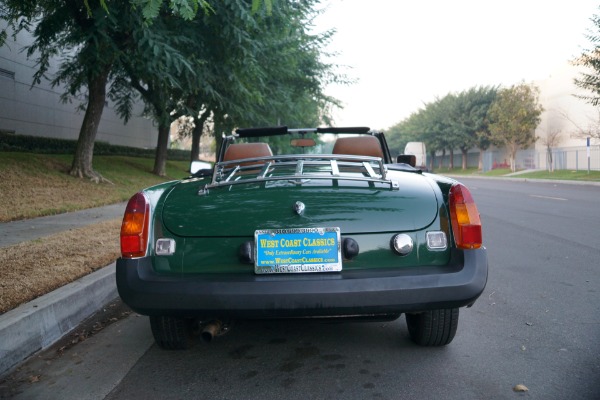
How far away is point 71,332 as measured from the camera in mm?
3949

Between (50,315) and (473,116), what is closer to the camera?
(50,315)

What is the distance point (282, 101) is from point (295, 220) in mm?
20621

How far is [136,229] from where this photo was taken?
298cm

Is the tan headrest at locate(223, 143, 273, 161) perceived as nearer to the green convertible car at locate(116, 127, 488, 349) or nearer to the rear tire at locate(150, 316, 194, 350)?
the green convertible car at locate(116, 127, 488, 349)

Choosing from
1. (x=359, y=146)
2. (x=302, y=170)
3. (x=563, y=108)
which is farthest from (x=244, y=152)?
(x=563, y=108)

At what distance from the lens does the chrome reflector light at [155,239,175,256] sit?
9.61 feet

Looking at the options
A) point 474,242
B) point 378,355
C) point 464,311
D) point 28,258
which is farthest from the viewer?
point 28,258

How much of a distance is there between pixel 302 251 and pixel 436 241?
75cm

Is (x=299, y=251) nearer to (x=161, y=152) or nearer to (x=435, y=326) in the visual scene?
(x=435, y=326)

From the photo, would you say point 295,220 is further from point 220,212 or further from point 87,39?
point 87,39

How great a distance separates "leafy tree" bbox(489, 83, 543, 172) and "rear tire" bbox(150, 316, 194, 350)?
144 ft

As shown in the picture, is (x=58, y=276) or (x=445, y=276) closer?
(x=445, y=276)

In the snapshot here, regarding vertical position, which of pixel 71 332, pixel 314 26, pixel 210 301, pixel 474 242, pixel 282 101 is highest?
pixel 314 26

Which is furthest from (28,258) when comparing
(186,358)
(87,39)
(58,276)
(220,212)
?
(87,39)
